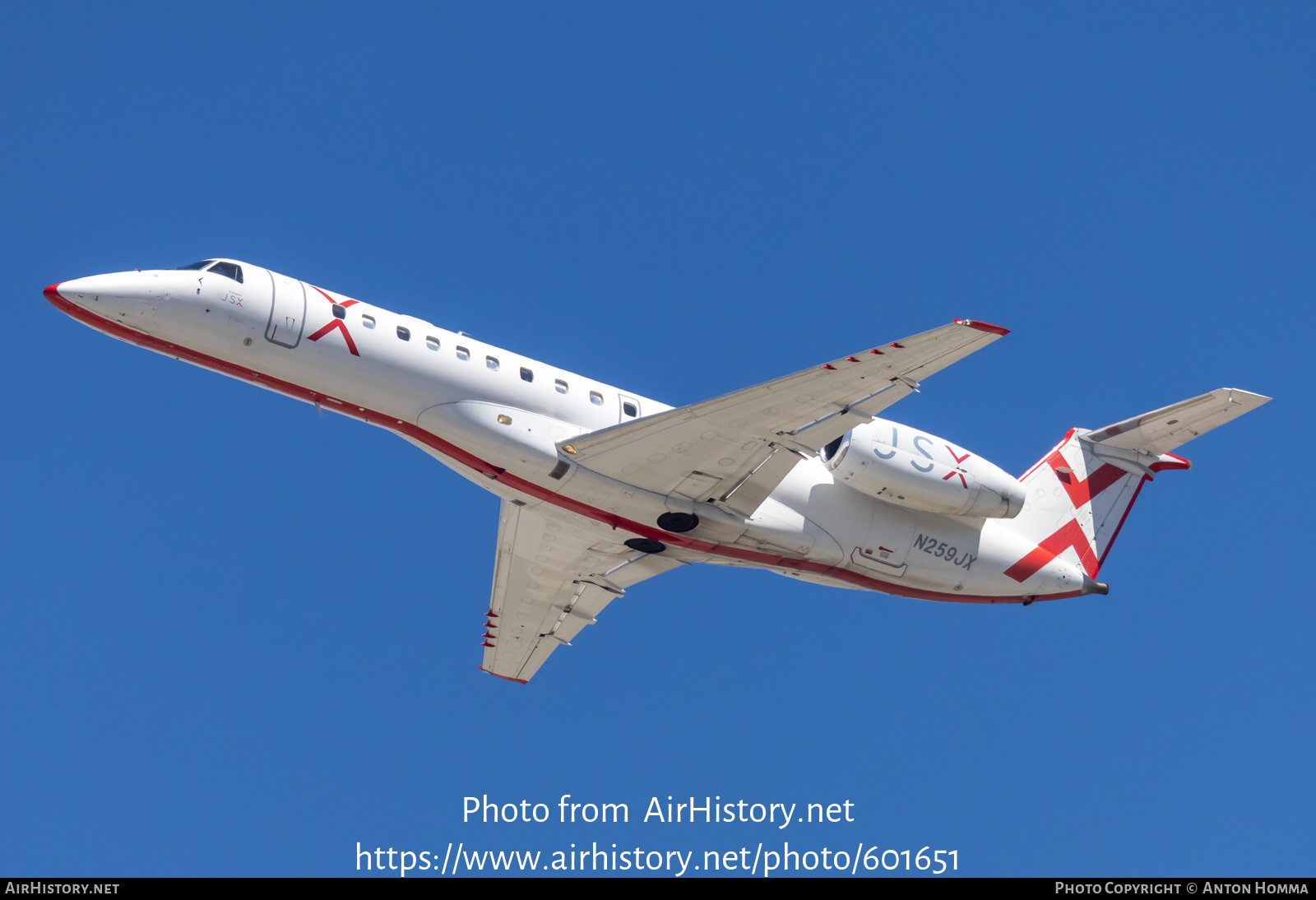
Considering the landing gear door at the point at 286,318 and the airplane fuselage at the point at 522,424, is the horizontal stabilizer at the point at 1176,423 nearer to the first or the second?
the airplane fuselage at the point at 522,424

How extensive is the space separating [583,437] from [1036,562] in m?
8.05

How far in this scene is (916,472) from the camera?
19.0 m

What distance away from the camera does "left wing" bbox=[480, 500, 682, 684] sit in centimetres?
1994

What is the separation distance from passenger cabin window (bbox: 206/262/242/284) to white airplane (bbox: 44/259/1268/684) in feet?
0.08

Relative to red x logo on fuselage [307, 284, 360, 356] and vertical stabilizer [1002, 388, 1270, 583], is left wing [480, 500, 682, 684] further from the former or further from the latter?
vertical stabilizer [1002, 388, 1270, 583]

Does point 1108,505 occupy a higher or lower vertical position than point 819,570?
A: higher

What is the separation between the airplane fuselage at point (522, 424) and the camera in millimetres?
16797

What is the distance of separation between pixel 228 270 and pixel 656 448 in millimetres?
6066

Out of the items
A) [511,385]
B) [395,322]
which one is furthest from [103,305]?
[511,385]

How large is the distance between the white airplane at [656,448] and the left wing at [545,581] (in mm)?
56

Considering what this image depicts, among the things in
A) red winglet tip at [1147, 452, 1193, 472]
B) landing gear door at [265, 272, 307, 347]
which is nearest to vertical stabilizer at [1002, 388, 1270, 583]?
red winglet tip at [1147, 452, 1193, 472]

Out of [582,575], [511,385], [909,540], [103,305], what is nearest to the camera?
[103,305]

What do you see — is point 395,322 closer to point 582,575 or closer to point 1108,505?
point 582,575

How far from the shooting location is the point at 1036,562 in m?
20.8
